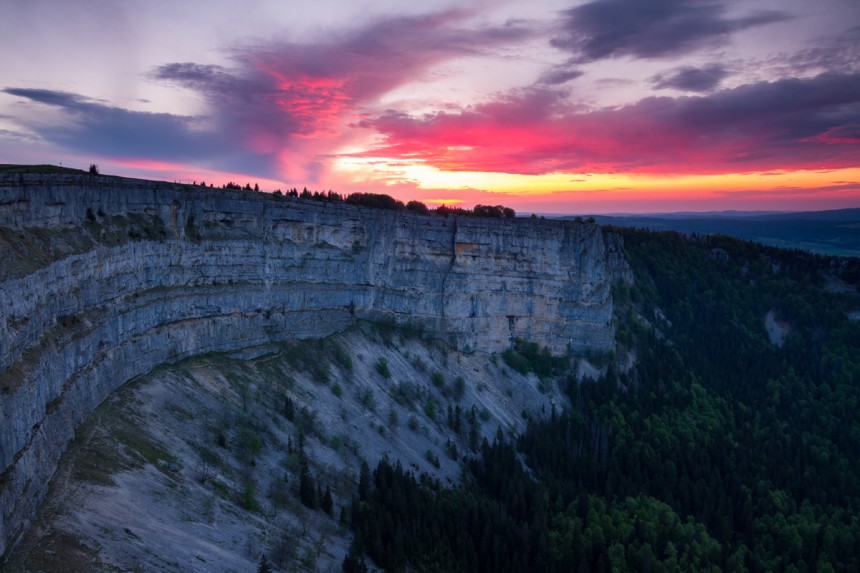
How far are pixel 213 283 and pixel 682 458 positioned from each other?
50274mm

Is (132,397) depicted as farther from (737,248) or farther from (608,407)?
(737,248)

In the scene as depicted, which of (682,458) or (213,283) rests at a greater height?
(213,283)

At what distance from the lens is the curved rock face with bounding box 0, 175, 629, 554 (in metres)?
33.6

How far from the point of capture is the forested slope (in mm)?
50219

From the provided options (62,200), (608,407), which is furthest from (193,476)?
(608,407)

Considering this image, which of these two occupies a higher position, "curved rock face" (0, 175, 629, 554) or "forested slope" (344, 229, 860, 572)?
"curved rock face" (0, 175, 629, 554)

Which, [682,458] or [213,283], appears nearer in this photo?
[213,283]

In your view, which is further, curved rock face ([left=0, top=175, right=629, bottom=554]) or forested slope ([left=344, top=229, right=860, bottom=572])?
forested slope ([left=344, top=229, right=860, bottom=572])

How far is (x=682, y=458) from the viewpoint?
231ft

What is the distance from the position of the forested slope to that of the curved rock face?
35.4 ft

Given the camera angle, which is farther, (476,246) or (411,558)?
(476,246)

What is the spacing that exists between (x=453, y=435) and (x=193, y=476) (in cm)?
3234

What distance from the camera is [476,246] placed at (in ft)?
270

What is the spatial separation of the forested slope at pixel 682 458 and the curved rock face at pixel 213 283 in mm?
10789
